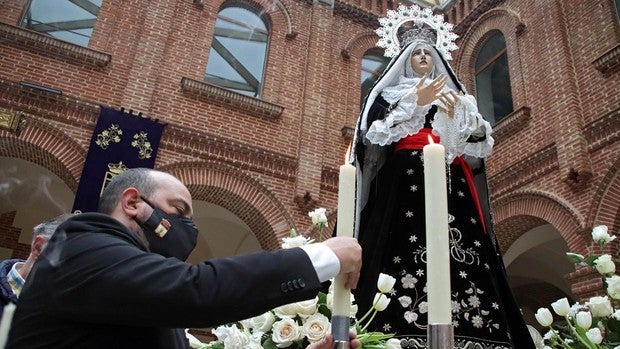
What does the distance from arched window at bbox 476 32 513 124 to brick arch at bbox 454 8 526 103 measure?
0.14 meters

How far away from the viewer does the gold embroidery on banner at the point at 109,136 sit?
723 cm

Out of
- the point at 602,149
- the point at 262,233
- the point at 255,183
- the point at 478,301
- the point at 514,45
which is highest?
the point at 514,45

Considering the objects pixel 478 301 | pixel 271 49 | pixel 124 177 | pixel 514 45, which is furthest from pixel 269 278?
pixel 514 45

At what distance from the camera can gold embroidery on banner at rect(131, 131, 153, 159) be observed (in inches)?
292

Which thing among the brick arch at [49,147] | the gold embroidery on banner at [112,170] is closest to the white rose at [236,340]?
the gold embroidery on banner at [112,170]

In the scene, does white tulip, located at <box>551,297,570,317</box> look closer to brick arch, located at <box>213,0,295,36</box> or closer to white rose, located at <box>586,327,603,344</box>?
white rose, located at <box>586,327,603,344</box>

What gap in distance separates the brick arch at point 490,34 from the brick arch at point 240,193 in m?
4.60

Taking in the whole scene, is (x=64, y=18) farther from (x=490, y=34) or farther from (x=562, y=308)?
(x=562, y=308)

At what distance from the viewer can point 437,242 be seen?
110 cm

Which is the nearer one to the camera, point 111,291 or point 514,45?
point 111,291

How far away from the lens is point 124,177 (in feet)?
4.94

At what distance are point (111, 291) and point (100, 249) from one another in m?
0.11

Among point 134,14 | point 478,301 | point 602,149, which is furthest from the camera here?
point 134,14

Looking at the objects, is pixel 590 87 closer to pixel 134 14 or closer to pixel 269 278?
pixel 134 14
